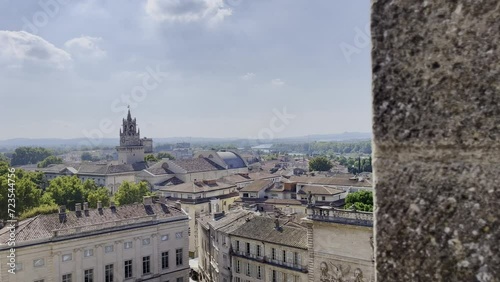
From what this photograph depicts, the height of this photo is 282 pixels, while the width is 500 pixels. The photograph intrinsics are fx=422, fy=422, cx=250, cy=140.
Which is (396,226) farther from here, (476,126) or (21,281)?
(21,281)

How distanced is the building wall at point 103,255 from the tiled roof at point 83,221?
2.08ft

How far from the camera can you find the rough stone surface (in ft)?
6.06

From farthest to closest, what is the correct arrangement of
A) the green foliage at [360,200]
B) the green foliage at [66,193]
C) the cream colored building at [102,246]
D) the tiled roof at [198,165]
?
the tiled roof at [198,165]
the green foliage at [66,193]
the green foliage at [360,200]
the cream colored building at [102,246]

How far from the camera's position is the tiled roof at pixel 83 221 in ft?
92.1

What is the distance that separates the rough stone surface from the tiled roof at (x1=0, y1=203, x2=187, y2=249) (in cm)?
2969

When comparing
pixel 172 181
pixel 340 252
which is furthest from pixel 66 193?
pixel 340 252

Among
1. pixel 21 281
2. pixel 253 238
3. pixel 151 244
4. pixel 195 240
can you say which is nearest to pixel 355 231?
pixel 253 238

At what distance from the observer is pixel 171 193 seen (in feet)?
186

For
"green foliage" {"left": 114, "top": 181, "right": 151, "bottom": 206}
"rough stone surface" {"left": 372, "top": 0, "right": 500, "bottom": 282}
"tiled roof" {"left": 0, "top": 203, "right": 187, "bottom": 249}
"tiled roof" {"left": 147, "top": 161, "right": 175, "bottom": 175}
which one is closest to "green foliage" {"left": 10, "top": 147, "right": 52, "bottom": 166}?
"tiled roof" {"left": 147, "top": 161, "right": 175, "bottom": 175}

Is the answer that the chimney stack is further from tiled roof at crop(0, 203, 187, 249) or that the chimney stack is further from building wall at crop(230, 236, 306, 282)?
tiled roof at crop(0, 203, 187, 249)

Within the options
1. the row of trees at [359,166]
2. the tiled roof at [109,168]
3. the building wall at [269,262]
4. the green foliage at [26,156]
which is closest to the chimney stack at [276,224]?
the building wall at [269,262]

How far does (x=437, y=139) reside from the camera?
194 centimetres

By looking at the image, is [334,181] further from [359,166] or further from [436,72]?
[436,72]

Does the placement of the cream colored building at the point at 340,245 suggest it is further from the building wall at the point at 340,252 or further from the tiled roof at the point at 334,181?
the tiled roof at the point at 334,181
